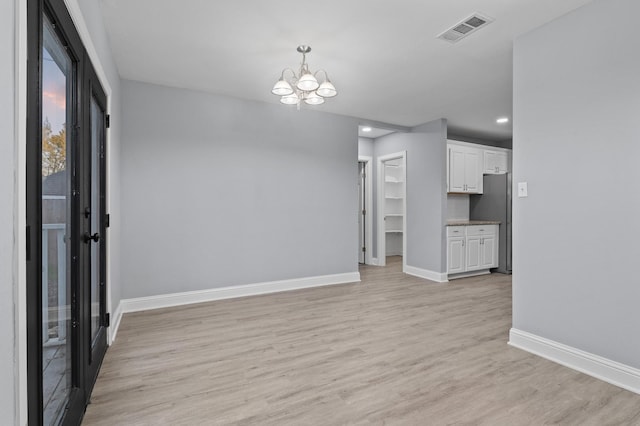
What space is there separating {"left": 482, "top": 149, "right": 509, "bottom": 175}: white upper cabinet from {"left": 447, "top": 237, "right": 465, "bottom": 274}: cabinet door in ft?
5.50

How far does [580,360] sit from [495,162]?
4.74m

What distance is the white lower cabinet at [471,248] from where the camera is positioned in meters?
5.38

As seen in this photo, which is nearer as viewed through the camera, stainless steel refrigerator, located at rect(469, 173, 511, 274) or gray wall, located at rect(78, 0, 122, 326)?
gray wall, located at rect(78, 0, 122, 326)

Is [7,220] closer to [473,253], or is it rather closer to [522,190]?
[522,190]

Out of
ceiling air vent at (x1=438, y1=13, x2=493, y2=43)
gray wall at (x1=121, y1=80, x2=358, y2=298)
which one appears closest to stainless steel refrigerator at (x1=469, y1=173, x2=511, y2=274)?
gray wall at (x1=121, y1=80, x2=358, y2=298)

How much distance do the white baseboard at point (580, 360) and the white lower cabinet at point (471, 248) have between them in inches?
103

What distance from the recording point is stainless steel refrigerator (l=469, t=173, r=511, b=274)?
5844 millimetres

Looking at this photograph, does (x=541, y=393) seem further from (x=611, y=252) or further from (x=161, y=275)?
(x=161, y=275)

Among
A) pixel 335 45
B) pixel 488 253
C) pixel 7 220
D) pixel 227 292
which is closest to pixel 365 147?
pixel 488 253

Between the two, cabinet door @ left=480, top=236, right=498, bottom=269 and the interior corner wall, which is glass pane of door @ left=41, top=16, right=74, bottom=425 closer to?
the interior corner wall

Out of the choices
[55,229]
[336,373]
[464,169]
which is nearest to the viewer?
[55,229]

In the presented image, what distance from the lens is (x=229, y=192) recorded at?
424 cm

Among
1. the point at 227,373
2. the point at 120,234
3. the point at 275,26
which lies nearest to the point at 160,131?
the point at 120,234

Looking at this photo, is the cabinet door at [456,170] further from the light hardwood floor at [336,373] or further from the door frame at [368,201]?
the light hardwood floor at [336,373]
